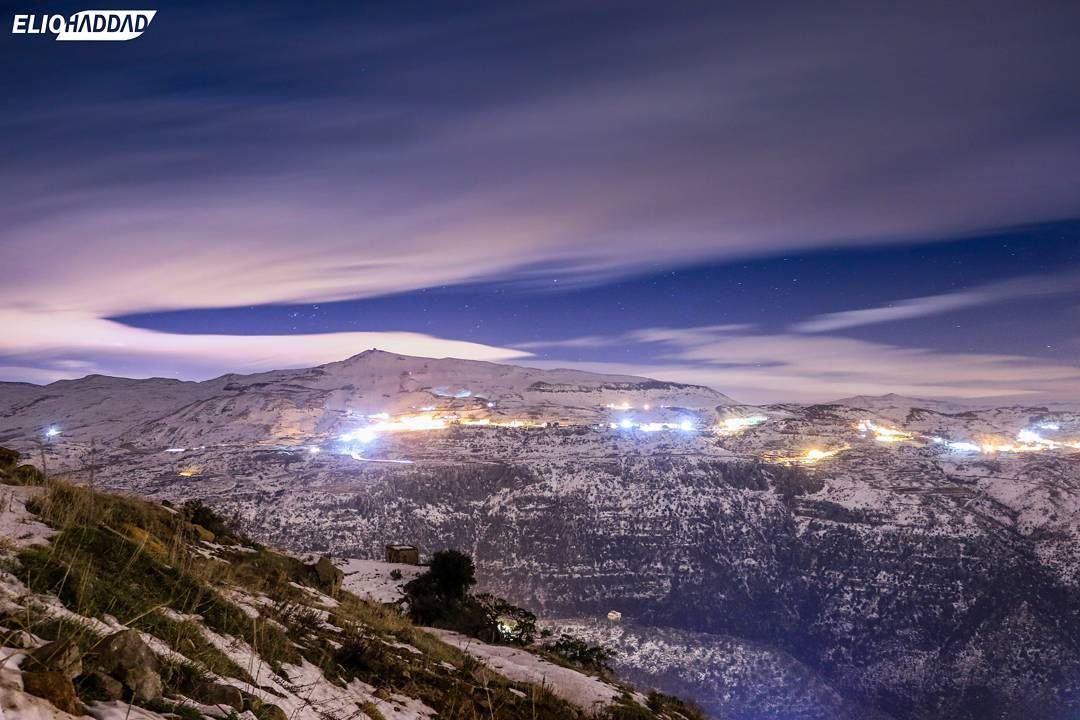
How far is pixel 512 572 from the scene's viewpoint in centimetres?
7000

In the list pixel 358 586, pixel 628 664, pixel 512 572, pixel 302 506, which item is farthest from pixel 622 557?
pixel 358 586

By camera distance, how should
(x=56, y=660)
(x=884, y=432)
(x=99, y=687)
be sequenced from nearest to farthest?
1. (x=56, y=660)
2. (x=99, y=687)
3. (x=884, y=432)

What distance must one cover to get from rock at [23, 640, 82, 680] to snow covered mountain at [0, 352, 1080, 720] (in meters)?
48.0

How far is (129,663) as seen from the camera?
317cm

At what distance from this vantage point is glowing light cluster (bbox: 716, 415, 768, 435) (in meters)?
111

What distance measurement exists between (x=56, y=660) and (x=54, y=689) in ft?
1.26

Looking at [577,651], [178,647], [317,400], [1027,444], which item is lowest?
[1027,444]

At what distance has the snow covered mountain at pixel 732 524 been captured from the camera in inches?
2235

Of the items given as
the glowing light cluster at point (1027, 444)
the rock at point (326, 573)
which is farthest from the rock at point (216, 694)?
the glowing light cluster at point (1027, 444)

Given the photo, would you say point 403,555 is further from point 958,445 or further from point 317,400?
point 958,445

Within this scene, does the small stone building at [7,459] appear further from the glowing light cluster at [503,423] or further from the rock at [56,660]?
the glowing light cluster at [503,423]

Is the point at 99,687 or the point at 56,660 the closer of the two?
the point at 56,660

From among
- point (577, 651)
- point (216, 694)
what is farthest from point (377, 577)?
point (216, 694)

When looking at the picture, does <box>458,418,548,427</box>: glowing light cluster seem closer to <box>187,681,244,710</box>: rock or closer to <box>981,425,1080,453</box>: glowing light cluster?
<box>981,425,1080,453</box>: glowing light cluster
